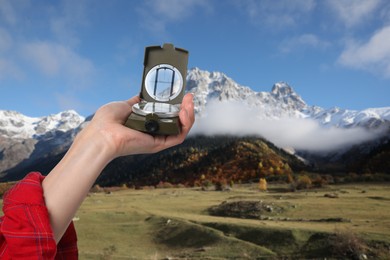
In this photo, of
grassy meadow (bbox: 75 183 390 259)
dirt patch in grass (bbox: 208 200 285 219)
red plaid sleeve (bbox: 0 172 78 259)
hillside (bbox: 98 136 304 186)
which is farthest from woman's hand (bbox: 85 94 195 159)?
hillside (bbox: 98 136 304 186)

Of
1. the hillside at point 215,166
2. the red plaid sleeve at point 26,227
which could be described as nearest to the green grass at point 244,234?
the red plaid sleeve at point 26,227

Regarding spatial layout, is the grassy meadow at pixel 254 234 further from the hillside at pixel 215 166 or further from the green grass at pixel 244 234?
the hillside at pixel 215 166

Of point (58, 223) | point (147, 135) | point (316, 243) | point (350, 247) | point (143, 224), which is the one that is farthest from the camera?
point (143, 224)

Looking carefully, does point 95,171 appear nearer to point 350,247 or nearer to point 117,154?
point 117,154

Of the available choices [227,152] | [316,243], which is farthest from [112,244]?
[227,152]

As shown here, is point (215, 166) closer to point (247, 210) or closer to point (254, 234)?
point (247, 210)

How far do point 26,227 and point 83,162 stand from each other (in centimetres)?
45

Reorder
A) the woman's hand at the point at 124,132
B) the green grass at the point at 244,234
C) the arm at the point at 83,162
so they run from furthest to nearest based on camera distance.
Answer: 1. the green grass at the point at 244,234
2. the woman's hand at the point at 124,132
3. the arm at the point at 83,162

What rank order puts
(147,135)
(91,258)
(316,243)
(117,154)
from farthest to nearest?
(91,258) < (316,243) < (147,135) < (117,154)

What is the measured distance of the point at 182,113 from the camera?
2764mm

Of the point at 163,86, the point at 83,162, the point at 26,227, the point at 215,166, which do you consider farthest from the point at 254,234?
the point at 215,166

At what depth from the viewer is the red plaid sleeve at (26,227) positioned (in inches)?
72.5

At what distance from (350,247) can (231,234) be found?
7.61 metres

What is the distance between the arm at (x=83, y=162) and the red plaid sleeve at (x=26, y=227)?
0.09m
